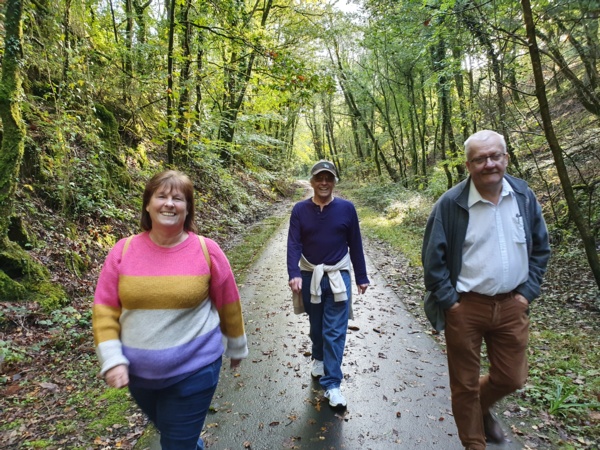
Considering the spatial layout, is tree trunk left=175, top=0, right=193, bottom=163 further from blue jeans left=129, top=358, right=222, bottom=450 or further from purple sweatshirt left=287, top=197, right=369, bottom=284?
blue jeans left=129, top=358, right=222, bottom=450

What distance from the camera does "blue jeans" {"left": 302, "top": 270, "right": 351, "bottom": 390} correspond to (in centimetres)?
354

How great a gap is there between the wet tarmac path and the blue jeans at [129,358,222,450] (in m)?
1.19

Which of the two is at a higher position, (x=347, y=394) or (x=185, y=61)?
(x=185, y=61)

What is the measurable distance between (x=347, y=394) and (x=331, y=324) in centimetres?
87

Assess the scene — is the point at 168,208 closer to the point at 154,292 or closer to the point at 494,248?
the point at 154,292

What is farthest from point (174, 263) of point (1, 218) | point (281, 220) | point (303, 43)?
point (303, 43)

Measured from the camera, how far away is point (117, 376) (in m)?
1.81

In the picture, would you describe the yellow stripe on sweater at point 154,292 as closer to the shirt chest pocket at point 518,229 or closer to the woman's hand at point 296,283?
the woman's hand at point 296,283

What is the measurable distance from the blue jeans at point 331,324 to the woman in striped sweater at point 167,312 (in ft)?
4.93

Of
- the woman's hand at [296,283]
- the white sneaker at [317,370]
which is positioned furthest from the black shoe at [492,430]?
the woman's hand at [296,283]

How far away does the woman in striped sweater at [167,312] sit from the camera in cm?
193

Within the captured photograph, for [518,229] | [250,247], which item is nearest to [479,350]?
[518,229]

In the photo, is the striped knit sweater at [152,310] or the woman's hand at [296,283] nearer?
the striped knit sweater at [152,310]

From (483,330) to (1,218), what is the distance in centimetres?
612
